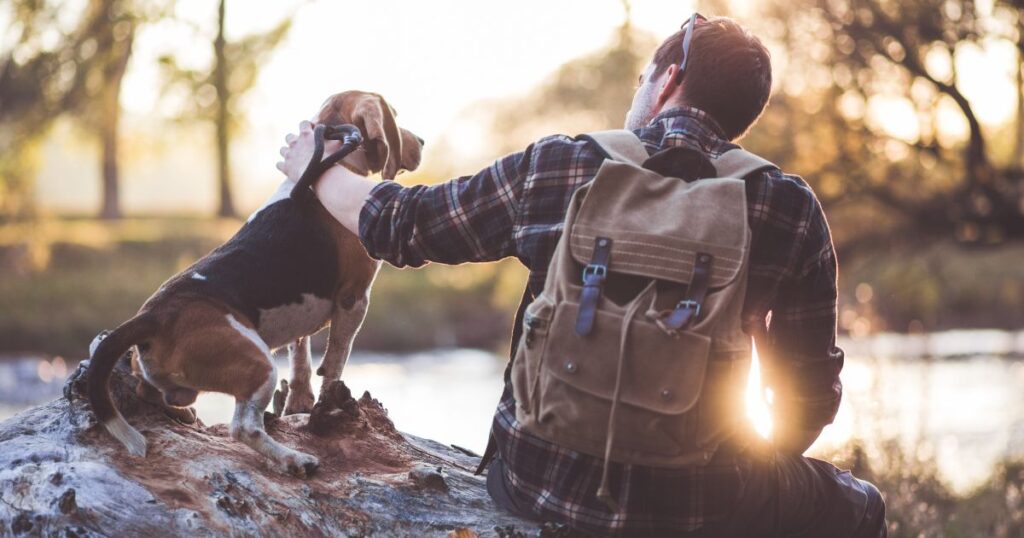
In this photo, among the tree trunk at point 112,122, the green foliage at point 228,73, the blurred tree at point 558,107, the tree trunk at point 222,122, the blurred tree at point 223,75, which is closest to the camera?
the blurred tree at point 558,107

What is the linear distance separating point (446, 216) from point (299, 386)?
53.8 inches

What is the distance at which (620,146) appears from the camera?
269 centimetres

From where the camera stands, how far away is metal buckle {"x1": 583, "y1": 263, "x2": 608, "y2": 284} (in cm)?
247

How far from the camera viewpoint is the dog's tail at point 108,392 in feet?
9.45

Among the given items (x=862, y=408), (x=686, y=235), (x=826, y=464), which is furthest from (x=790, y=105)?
(x=686, y=235)

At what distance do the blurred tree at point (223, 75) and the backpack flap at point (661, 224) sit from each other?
837 inches

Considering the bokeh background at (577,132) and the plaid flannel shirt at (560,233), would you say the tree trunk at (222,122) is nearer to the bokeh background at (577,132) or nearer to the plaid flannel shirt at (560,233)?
the bokeh background at (577,132)

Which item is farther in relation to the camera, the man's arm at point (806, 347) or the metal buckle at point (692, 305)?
the man's arm at point (806, 347)

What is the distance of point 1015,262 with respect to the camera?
18.6m

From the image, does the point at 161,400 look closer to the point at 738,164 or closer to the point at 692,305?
the point at 692,305

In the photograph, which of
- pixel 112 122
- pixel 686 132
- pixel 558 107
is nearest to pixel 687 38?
pixel 686 132

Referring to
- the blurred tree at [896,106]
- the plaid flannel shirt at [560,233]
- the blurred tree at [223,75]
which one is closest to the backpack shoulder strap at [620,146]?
the plaid flannel shirt at [560,233]

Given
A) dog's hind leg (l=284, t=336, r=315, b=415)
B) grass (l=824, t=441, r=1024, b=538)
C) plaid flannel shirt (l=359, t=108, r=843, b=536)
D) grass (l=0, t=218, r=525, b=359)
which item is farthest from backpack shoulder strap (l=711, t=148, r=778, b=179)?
grass (l=0, t=218, r=525, b=359)

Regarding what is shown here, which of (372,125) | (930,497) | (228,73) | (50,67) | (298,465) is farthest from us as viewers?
(228,73)
